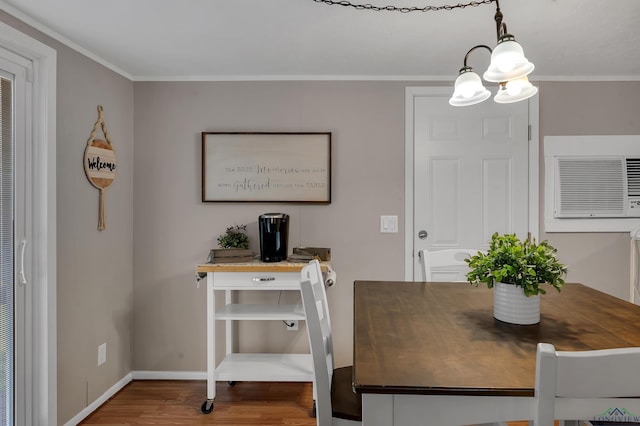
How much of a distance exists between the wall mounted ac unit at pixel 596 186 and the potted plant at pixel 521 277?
5.94 ft

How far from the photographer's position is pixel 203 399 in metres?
2.76

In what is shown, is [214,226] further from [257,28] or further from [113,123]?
[257,28]

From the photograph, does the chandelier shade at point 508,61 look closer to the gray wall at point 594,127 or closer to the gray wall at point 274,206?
the gray wall at point 274,206

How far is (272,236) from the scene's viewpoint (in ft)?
8.97

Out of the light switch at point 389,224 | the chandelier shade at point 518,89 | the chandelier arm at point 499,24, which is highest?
the chandelier arm at point 499,24

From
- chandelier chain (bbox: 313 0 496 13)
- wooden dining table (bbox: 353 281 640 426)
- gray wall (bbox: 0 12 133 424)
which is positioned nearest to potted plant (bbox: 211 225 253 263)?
gray wall (bbox: 0 12 133 424)

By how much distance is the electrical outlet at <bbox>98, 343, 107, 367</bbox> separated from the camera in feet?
8.70

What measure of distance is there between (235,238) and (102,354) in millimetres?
1132

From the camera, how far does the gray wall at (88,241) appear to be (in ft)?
7.57

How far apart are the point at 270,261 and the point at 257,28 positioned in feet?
4.65

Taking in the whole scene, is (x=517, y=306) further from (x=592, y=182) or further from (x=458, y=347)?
(x=592, y=182)

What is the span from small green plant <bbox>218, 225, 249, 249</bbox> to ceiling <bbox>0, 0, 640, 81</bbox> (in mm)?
1120

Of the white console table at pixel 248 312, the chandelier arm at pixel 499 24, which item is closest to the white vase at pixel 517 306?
the chandelier arm at pixel 499 24

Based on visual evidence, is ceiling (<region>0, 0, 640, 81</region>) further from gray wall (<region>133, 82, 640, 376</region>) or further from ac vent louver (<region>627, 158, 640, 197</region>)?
ac vent louver (<region>627, 158, 640, 197</region>)
